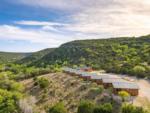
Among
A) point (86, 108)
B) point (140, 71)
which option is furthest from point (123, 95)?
point (140, 71)

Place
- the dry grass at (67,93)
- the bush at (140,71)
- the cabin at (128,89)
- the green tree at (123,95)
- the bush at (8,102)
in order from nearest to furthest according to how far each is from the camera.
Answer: the green tree at (123,95)
the bush at (8,102)
the cabin at (128,89)
the dry grass at (67,93)
the bush at (140,71)

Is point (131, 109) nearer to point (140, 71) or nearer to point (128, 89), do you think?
point (128, 89)

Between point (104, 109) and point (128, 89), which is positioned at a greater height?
point (128, 89)

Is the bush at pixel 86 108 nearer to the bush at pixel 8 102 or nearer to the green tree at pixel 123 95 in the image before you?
A: the green tree at pixel 123 95

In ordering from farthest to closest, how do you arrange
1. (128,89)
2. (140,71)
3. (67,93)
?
(140,71) → (67,93) → (128,89)

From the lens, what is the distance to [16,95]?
55969 mm

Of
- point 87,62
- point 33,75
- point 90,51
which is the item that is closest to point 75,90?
point 33,75

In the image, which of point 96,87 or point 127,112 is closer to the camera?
point 127,112

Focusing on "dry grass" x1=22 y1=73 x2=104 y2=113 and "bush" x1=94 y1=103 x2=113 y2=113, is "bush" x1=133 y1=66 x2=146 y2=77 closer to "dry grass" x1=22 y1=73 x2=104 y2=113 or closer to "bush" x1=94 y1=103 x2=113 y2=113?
"dry grass" x1=22 y1=73 x2=104 y2=113

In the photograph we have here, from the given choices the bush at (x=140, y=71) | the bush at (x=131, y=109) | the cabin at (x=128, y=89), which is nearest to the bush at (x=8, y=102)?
the cabin at (x=128, y=89)

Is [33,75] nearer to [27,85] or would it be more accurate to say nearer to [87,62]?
[27,85]

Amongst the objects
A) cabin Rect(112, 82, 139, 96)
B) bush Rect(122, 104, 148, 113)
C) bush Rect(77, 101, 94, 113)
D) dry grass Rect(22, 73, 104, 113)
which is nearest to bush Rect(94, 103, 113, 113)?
bush Rect(77, 101, 94, 113)

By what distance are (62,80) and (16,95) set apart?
18903mm

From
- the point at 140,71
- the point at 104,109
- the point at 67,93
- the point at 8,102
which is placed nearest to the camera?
the point at 104,109
